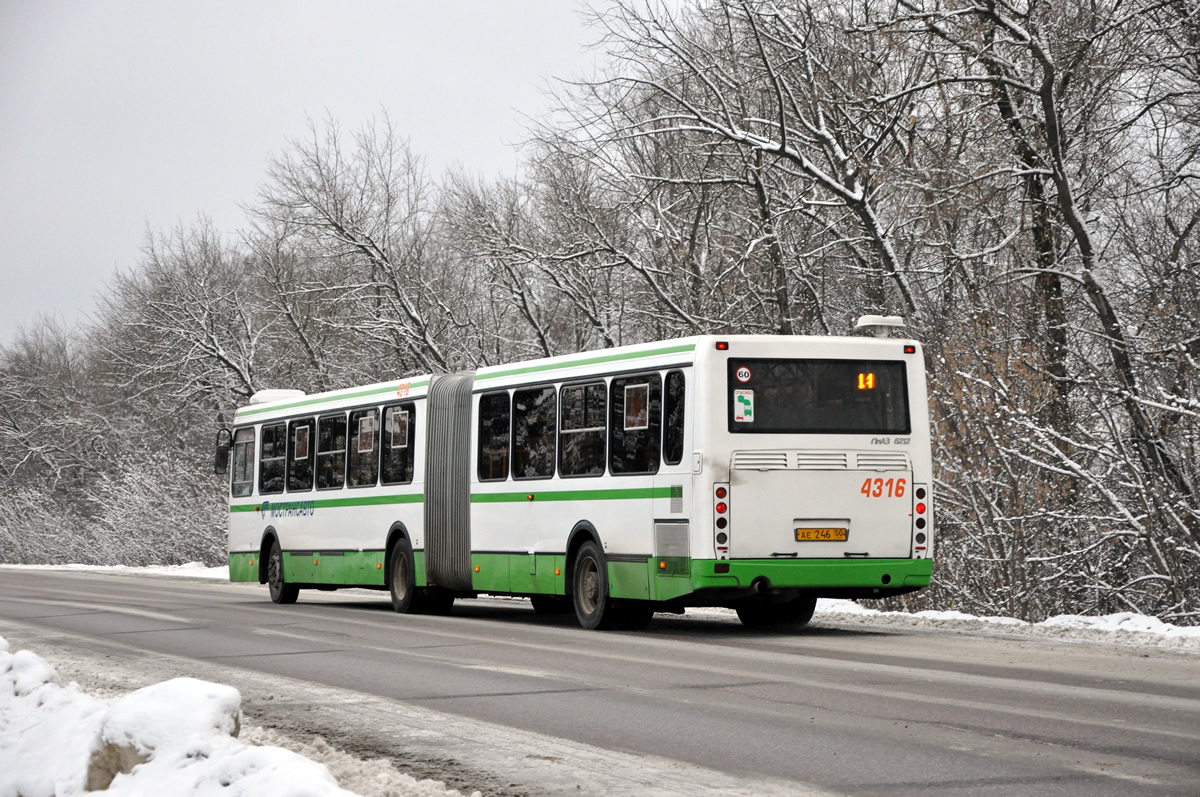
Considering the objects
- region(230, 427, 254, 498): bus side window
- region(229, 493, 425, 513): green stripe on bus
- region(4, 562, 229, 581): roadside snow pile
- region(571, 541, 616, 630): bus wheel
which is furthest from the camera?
region(4, 562, 229, 581): roadside snow pile

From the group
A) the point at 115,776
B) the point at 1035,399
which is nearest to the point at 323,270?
the point at 1035,399

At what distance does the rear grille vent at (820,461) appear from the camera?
15.6 meters

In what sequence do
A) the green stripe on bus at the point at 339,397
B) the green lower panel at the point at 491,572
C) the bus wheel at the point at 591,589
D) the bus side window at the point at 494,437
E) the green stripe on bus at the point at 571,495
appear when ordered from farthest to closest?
the green stripe on bus at the point at 339,397 < the bus side window at the point at 494,437 < the green lower panel at the point at 491,572 < the bus wheel at the point at 591,589 < the green stripe on bus at the point at 571,495

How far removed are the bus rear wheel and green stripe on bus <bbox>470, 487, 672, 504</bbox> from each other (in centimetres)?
187

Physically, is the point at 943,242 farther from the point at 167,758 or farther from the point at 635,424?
Result: the point at 167,758

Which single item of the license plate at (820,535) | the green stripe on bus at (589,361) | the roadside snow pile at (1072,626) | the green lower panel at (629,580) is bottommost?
the roadside snow pile at (1072,626)

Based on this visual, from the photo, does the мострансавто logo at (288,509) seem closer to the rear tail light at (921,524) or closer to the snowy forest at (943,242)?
the snowy forest at (943,242)

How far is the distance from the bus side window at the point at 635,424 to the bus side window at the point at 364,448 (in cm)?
633

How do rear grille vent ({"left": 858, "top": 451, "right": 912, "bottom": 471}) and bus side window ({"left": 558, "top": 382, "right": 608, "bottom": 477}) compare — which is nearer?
rear grille vent ({"left": 858, "top": 451, "right": 912, "bottom": 471})

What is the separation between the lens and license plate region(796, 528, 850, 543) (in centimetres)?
1552

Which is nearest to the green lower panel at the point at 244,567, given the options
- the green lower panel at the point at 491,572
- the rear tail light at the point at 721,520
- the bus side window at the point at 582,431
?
the green lower panel at the point at 491,572

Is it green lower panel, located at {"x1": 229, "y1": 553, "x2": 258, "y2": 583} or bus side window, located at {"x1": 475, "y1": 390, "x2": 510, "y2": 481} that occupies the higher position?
bus side window, located at {"x1": 475, "y1": 390, "x2": 510, "y2": 481}

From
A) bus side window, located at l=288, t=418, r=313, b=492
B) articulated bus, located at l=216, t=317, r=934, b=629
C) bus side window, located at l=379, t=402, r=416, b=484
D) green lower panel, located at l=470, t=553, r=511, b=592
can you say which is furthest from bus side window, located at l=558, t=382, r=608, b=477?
bus side window, located at l=288, t=418, r=313, b=492

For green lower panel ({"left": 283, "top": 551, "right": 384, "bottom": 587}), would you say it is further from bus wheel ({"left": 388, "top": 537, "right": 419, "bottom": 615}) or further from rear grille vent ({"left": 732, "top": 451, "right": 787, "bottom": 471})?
rear grille vent ({"left": 732, "top": 451, "right": 787, "bottom": 471})
